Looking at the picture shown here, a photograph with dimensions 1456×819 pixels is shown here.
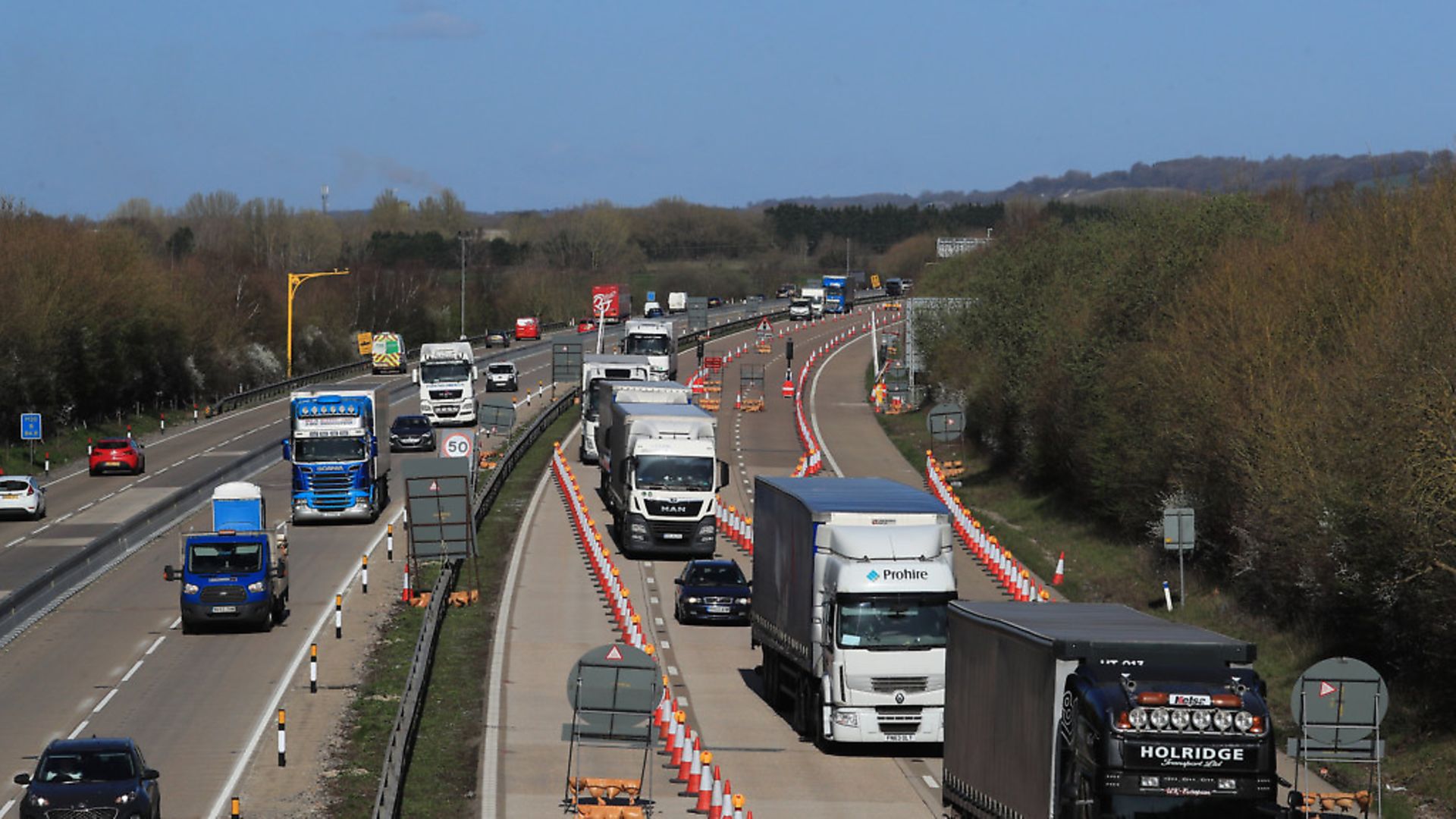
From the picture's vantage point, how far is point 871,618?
89.7ft

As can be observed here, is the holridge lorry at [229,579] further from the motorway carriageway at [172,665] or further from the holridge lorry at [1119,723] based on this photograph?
the holridge lorry at [1119,723]

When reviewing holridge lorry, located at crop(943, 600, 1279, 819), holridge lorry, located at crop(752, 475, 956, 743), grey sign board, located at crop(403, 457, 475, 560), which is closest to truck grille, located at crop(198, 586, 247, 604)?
grey sign board, located at crop(403, 457, 475, 560)

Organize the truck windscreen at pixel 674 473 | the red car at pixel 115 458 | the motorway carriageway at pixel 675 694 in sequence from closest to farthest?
the motorway carriageway at pixel 675 694, the truck windscreen at pixel 674 473, the red car at pixel 115 458

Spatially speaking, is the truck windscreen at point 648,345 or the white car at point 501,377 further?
the white car at point 501,377

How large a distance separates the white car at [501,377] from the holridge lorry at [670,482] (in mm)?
49948

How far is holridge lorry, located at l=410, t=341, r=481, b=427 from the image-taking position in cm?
7919

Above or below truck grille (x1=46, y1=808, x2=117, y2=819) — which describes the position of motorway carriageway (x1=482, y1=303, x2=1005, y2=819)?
below

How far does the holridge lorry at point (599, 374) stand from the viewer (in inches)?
2650

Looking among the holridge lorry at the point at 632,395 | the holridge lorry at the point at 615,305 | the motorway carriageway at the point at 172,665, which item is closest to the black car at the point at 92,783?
the motorway carriageway at the point at 172,665

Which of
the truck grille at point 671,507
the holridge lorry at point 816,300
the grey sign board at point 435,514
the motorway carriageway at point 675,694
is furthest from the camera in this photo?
the holridge lorry at point 816,300

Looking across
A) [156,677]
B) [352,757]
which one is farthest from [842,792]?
[156,677]

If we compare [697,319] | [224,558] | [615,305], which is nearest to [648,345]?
[224,558]

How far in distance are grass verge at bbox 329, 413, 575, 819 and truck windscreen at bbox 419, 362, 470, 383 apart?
1193 inches

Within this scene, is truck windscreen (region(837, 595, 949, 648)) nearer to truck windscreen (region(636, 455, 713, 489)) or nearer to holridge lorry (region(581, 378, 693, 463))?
truck windscreen (region(636, 455, 713, 489))
